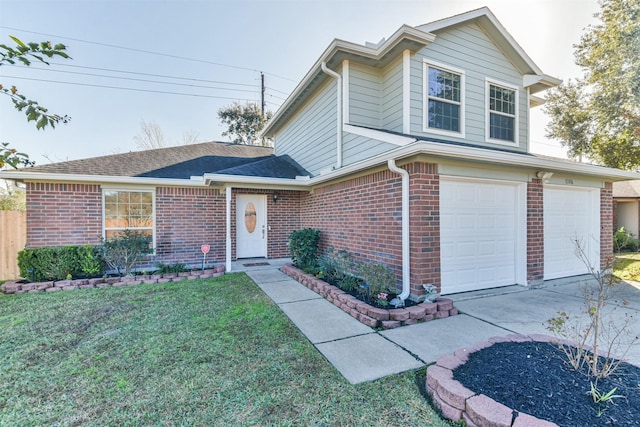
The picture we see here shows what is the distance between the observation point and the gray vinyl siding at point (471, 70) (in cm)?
601

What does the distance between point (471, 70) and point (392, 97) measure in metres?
2.07

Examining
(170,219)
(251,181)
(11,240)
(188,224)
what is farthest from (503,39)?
(11,240)

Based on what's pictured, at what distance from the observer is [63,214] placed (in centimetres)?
748

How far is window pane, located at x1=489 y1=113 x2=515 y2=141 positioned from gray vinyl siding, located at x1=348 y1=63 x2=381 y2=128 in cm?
272

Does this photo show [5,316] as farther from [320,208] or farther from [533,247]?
[533,247]

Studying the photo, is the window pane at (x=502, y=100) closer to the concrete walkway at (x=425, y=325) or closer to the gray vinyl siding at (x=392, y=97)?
the gray vinyl siding at (x=392, y=97)

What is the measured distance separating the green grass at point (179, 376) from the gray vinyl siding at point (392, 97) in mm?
4455

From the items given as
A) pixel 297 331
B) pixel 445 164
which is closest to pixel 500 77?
pixel 445 164

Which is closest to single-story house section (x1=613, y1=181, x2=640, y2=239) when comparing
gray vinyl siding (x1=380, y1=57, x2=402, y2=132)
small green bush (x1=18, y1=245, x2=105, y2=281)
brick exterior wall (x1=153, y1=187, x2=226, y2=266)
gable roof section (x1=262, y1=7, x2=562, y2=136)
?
gable roof section (x1=262, y1=7, x2=562, y2=136)

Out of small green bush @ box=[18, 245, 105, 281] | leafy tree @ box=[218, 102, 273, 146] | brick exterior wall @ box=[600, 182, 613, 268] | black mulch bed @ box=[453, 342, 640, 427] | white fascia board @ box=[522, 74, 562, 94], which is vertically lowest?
black mulch bed @ box=[453, 342, 640, 427]

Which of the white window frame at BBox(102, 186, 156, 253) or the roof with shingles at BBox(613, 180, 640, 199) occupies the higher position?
the roof with shingles at BBox(613, 180, 640, 199)

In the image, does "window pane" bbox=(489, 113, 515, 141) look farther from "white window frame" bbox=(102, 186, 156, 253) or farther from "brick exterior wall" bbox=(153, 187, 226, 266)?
"white window frame" bbox=(102, 186, 156, 253)

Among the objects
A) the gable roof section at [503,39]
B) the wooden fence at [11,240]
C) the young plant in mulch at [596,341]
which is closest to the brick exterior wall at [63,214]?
the wooden fence at [11,240]

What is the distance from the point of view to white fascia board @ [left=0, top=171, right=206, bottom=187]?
6.84 metres
